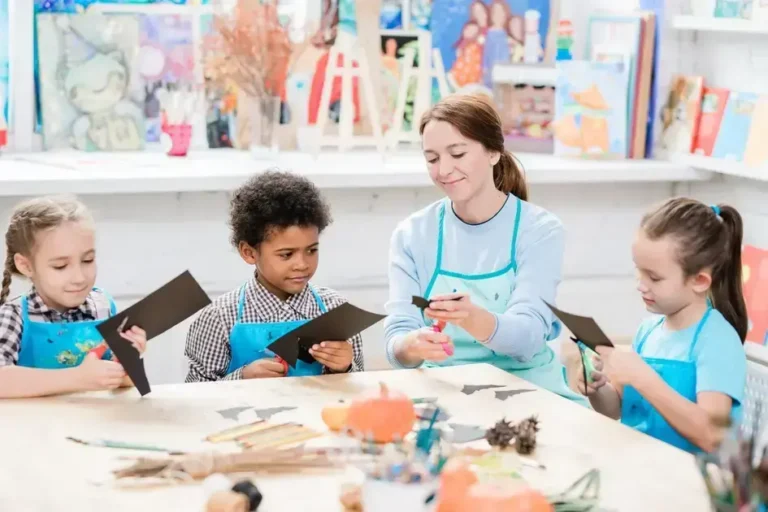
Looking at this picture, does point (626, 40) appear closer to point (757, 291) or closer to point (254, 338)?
point (757, 291)

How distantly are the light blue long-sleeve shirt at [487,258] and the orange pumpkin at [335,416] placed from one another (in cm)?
51

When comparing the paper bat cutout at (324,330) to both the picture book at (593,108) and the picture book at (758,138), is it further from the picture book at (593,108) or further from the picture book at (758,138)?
the picture book at (593,108)

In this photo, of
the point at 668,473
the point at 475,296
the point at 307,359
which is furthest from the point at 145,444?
the point at 475,296

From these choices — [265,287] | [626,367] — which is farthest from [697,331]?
[265,287]

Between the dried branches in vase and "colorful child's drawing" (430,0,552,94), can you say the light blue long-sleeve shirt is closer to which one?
the dried branches in vase

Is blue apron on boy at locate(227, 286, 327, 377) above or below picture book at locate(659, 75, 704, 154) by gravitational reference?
below

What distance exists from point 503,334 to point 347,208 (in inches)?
42.1

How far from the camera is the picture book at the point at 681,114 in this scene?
311cm

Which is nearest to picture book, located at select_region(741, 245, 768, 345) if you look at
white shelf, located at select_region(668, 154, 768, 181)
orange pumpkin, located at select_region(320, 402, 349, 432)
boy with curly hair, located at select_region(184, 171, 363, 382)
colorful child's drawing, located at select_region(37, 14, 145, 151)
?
white shelf, located at select_region(668, 154, 768, 181)

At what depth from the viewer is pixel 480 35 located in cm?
338

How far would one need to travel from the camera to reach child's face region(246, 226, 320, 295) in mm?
2170

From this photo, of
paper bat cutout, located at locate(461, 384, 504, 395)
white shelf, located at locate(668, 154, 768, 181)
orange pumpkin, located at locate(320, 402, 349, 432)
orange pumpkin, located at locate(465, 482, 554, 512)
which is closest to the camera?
orange pumpkin, located at locate(465, 482, 554, 512)

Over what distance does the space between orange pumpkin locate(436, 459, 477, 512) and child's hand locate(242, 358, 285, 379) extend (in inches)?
37.0

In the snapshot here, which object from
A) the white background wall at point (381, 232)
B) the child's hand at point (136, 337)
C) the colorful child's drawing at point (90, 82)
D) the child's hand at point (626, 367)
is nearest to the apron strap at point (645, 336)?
the child's hand at point (626, 367)
